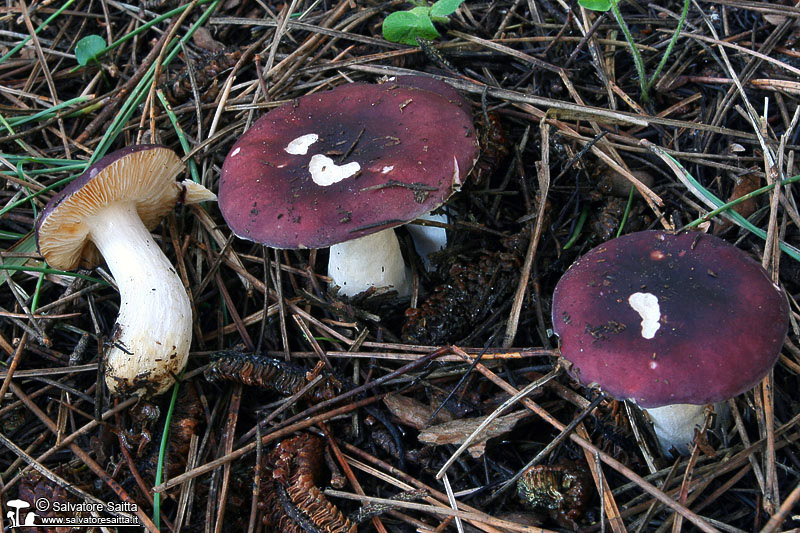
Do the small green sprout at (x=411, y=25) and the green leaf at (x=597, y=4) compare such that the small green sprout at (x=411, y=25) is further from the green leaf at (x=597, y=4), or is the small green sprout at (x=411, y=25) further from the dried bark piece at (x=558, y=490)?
the dried bark piece at (x=558, y=490)

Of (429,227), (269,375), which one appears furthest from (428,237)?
(269,375)

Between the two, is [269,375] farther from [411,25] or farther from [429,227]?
[411,25]

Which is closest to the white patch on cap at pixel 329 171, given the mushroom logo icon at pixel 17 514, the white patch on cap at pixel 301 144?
the white patch on cap at pixel 301 144

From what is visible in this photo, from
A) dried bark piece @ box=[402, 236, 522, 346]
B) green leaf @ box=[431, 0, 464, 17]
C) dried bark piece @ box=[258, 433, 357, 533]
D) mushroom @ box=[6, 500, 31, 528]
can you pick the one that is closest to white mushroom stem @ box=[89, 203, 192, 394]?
mushroom @ box=[6, 500, 31, 528]

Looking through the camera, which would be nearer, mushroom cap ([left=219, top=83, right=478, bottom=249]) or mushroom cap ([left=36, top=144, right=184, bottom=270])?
mushroom cap ([left=219, top=83, right=478, bottom=249])

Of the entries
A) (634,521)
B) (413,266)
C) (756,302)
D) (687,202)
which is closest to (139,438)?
(413,266)

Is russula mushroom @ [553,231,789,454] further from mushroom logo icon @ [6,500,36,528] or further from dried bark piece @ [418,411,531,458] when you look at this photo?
mushroom logo icon @ [6,500,36,528]

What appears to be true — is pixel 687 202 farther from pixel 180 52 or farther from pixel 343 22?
pixel 180 52
